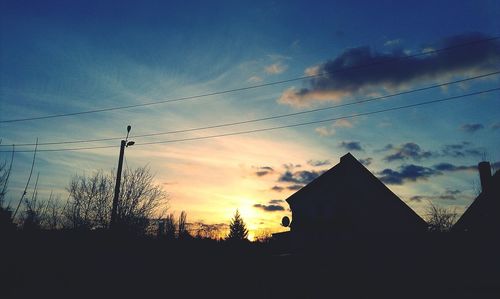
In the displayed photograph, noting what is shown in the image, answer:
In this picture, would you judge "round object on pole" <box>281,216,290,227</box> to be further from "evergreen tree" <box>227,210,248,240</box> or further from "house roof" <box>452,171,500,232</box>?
"evergreen tree" <box>227,210,248,240</box>

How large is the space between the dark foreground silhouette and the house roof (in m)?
9.75

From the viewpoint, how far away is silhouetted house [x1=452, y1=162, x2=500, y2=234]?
22495 mm

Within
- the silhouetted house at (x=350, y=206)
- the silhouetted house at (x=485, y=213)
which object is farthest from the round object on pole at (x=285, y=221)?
the silhouetted house at (x=485, y=213)

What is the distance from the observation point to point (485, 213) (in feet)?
77.8

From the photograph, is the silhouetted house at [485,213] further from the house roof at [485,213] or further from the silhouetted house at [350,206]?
the silhouetted house at [350,206]

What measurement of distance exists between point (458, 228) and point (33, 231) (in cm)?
2930

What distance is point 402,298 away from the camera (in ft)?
32.8

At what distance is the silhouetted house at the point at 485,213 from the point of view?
2250 centimetres

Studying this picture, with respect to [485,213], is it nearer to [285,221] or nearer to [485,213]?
[485,213]

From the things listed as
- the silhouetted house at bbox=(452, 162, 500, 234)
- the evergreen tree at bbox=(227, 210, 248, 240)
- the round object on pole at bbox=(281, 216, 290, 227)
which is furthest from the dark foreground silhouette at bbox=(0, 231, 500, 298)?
the evergreen tree at bbox=(227, 210, 248, 240)

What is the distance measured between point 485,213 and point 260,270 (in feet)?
67.4

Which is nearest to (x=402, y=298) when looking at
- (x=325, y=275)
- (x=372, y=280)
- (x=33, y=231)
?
(x=372, y=280)

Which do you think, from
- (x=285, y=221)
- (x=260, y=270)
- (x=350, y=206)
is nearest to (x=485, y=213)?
(x=350, y=206)

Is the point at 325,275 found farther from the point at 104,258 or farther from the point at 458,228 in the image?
the point at 458,228
